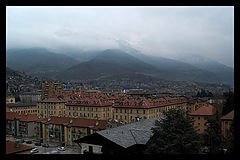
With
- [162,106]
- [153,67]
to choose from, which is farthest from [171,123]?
[153,67]

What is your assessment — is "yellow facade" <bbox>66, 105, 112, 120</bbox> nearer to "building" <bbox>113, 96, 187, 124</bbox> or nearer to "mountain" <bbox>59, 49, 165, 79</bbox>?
"building" <bbox>113, 96, 187, 124</bbox>

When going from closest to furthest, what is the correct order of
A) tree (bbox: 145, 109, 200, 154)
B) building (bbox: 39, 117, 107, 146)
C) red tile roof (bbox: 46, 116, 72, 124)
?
tree (bbox: 145, 109, 200, 154), building (bbox: 39, 117, 107, 146), red tile roof (bbox: 46, 116, 72, 124)

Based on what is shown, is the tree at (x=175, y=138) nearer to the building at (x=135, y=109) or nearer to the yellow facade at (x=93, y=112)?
the building at (x=135, y=109)

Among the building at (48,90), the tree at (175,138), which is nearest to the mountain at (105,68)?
the building at (48,90)

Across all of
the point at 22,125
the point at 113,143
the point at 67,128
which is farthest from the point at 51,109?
the point at 113,143

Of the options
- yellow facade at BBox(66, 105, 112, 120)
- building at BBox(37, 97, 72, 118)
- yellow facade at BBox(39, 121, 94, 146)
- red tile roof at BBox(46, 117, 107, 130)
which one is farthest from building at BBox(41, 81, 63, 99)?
red tile roof at BBox(46, 117, 107, 130)

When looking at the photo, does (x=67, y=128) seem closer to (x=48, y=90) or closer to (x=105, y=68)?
(x=48, y=90)

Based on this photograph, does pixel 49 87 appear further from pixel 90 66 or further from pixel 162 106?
pixel 90 66
